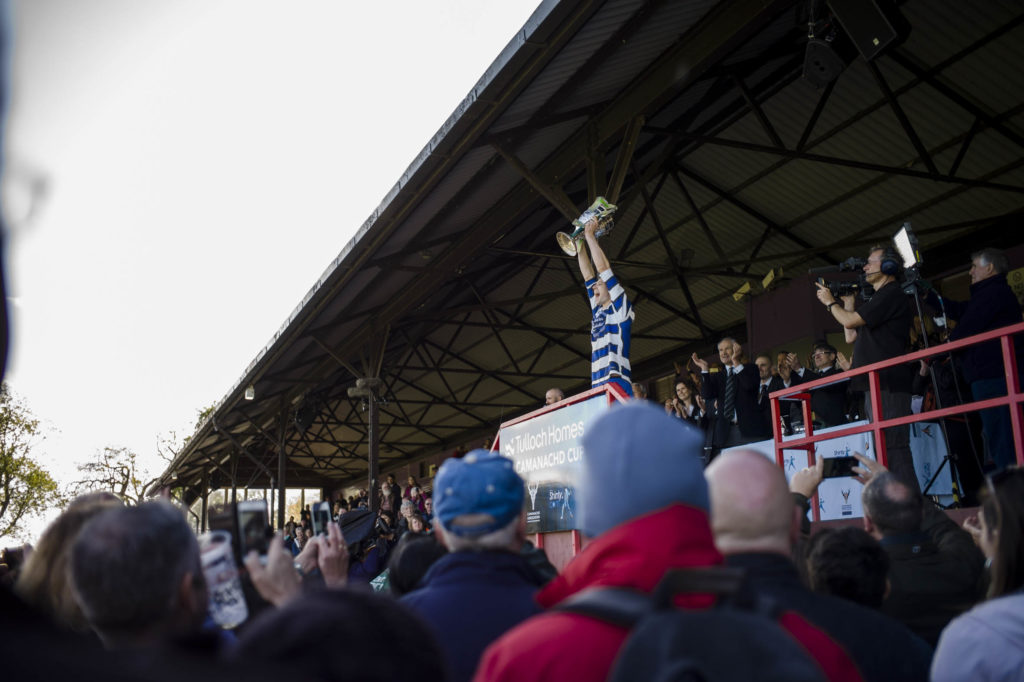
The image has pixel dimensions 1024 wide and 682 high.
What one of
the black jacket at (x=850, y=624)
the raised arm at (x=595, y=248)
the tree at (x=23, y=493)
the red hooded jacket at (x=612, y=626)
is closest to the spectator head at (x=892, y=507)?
the black jacket at (x=850, y=624)

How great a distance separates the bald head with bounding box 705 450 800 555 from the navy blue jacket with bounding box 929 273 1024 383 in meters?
4.22

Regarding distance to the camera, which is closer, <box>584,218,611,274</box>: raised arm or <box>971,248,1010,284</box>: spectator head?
<box>971,248,1010,284</box>: spectator head

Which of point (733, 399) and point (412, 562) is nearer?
point (412, 562)

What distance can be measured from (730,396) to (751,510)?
6881 millimetres

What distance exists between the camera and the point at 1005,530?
249 cm

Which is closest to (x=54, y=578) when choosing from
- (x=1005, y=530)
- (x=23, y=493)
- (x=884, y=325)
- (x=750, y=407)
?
(x=1005, y=530)

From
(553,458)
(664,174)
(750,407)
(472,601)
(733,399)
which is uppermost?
(664,174)

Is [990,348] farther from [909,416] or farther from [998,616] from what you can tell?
[998,616]

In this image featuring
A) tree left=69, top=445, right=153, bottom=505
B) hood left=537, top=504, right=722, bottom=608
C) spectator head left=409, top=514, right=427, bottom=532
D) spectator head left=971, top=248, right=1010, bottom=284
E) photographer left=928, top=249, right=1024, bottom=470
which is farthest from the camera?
tree left=69, top=445, right=153, bottom=505

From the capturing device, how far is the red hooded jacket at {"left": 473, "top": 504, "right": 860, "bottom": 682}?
1285 millimetres

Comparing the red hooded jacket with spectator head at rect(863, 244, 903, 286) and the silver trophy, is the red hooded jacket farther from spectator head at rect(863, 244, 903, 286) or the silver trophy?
the silver trophy

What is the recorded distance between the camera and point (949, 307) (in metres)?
6.82

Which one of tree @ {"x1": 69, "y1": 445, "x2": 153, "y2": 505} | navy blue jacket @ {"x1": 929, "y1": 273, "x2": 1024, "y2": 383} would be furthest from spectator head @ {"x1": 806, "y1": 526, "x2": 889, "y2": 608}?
tree @ {"x1": 69, "y1": 445, "x2": 153, "y2": 505}

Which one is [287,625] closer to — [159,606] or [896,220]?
[159,606]
